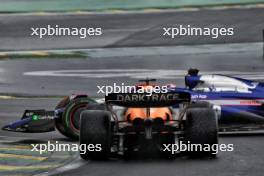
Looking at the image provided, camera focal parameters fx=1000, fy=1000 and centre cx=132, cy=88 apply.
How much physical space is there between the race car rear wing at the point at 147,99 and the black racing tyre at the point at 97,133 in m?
0.70

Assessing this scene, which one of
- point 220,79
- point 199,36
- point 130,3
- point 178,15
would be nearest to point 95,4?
point 130,3

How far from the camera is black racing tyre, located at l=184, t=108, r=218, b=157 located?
52.0ft

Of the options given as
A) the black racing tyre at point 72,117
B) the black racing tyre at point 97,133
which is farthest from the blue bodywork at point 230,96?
the black racing tyre at point 97,133

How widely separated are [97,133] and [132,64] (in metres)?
15.0

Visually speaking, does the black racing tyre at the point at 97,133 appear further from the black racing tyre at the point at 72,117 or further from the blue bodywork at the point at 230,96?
the blue bodywork at the point at 230,96

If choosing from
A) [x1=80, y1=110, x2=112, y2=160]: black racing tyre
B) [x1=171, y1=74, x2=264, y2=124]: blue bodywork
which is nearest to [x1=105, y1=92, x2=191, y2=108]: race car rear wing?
[x1=80, y1=110, x2=112, y2=160]: black racing tyre

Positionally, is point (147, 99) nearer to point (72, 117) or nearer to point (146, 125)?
point (146, 125)

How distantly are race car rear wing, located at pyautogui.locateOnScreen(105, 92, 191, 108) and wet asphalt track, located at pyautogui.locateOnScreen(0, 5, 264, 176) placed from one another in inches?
42.7

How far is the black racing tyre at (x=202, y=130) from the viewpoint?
15852 millimetres

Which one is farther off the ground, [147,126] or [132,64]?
[132,64]

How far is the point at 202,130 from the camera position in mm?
15914
